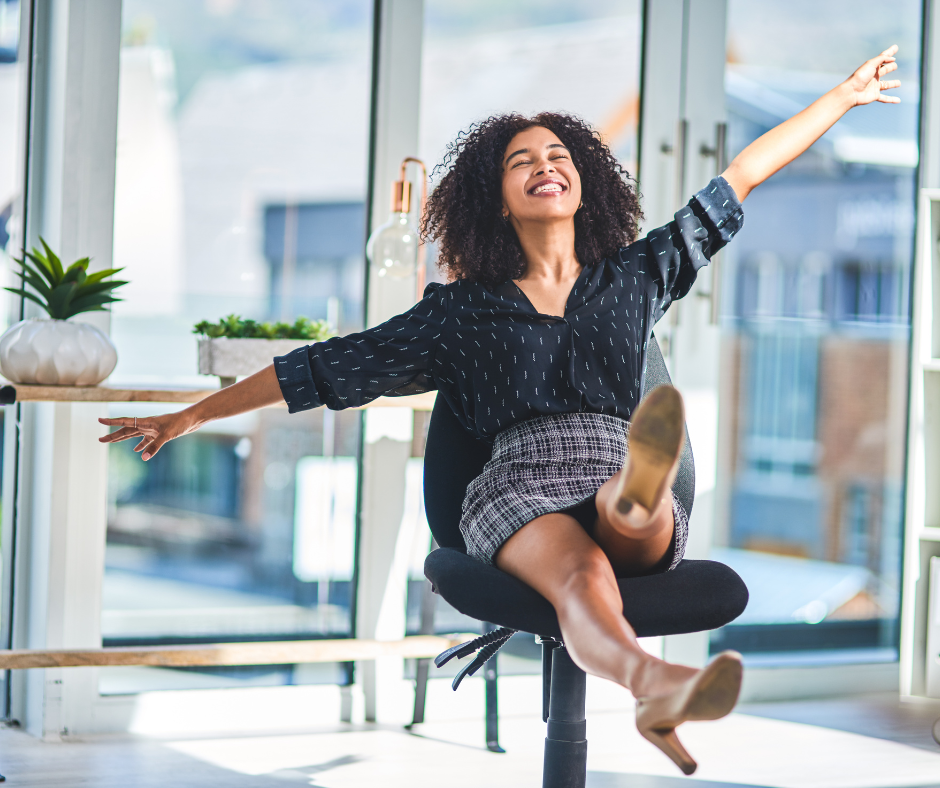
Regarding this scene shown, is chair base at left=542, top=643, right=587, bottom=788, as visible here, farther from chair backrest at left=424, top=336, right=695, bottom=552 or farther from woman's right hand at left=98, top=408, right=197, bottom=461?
woman's right hand at left=98, top=408, right=197, bottom=461

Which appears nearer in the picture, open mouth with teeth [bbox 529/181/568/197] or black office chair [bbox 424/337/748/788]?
black office chair [bbox 424/337/748/788]

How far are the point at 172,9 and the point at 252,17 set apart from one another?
19 centimetres

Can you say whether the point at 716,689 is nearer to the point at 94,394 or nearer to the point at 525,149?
the point at 525,149

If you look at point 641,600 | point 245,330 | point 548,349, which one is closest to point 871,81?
point 548,349

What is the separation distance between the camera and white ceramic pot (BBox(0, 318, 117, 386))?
196 centimetres

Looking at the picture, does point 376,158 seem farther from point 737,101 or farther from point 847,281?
point 847,281

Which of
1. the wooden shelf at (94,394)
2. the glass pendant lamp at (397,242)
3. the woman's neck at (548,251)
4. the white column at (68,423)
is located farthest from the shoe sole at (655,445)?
the white column at (68,423)

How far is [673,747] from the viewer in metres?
1.08

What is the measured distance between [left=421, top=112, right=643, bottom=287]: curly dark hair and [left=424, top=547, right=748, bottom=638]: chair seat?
530mm

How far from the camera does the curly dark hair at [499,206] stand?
171 cm

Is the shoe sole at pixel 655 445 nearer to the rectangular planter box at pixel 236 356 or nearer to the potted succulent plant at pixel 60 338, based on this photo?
the rectangular planter box at pixel 236 356

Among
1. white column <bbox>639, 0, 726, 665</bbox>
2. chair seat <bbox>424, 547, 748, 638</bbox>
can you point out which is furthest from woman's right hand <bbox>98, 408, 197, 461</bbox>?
white column <bbox>639, 0, 726, 665</bbox>

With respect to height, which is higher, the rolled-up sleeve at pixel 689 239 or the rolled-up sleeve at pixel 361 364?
the rolled-up sleeve at pixel 689 239

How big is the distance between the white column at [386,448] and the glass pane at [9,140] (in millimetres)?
811
